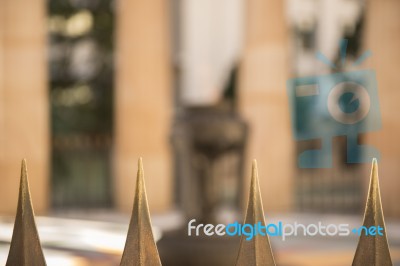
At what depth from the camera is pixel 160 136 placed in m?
37.2

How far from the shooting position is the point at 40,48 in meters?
34.7

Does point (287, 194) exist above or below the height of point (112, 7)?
below

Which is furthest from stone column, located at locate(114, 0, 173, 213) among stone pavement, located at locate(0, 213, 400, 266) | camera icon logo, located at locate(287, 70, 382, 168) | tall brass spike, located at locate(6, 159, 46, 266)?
tall brass spike, located at locate(6, 159, 46, 266)

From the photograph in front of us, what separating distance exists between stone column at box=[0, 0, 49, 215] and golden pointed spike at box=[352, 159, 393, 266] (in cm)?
3120

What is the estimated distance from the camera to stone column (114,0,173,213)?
36219 millimetres

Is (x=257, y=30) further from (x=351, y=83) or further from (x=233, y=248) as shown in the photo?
(x=233, y=248)

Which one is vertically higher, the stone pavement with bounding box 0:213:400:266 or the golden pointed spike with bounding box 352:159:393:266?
the stone pavement with bounding box 0:213:400:266

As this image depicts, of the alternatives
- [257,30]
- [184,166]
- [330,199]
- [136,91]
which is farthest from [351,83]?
[184,166]

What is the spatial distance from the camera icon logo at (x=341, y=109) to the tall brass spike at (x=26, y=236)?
97.8 feet

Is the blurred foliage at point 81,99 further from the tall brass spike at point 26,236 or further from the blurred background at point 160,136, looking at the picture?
the tall brass spike at point 26,236

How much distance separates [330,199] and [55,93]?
971 inches

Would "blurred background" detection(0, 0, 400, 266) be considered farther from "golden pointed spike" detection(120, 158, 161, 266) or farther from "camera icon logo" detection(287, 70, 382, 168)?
"golden pointed spike" detection(120, 158, 161, 266)

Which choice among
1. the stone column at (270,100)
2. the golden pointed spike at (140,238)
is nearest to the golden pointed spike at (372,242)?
the golden pointed spike at (140,238)

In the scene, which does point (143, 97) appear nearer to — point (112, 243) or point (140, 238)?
point (112, 243)
